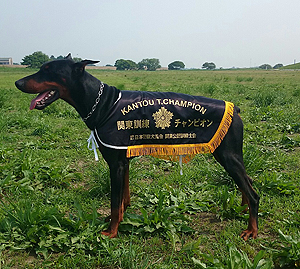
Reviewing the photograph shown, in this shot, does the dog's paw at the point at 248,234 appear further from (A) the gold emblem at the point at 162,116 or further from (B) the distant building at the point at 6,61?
(B) the distant building at the point at 6,61

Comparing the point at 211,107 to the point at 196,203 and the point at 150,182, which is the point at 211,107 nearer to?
Result: the point at 196,203

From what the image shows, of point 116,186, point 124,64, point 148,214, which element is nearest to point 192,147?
point 116,186

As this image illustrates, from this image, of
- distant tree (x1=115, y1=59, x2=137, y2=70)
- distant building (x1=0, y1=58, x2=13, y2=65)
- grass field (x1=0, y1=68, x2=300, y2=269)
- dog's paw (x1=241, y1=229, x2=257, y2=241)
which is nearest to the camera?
grass field (x1=0, y1=68, x2=300, y2=269)

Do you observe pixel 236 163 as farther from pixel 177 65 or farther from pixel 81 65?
pixel 177 65

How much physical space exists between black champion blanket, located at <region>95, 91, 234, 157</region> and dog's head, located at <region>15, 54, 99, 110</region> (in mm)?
542

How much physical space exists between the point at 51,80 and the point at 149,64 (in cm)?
11595

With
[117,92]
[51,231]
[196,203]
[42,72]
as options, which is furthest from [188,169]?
[42,72]

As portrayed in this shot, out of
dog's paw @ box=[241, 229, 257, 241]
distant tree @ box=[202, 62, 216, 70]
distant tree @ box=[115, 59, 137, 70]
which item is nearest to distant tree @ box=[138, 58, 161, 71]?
distant tree @ box=[115, 59, 137, 70]

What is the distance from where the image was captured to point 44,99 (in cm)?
293

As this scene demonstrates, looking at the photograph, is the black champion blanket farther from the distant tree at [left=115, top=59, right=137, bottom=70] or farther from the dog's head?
the distant tree at [left=115, top=59, right=137, bottom=70]

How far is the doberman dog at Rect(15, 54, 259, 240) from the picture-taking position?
2908mm

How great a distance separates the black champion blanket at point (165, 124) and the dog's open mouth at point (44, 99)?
574 millimetres

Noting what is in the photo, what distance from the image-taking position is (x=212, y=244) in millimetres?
2945

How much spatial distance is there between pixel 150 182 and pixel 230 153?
1.75 metres
